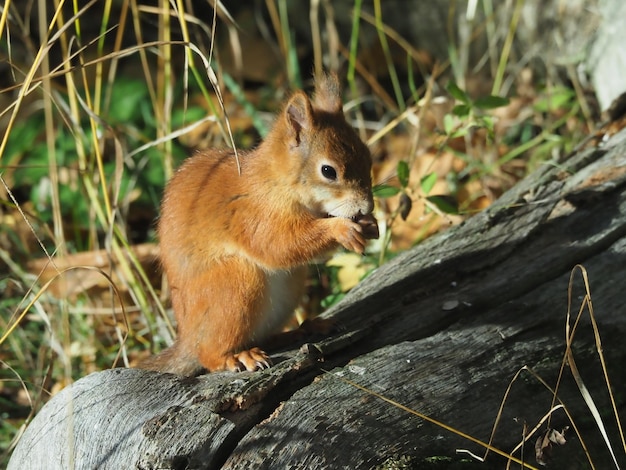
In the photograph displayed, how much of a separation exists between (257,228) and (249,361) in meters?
0.36

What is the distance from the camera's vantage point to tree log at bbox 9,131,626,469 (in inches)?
63.6

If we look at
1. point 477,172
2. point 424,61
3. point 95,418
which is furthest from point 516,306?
point 424,61

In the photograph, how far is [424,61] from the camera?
4246 mm

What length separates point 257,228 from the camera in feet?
6.98

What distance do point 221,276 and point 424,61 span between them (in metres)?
2.52

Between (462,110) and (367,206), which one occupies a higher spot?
(462,110)

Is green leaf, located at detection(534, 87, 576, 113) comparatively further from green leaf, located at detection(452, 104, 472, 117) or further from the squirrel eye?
the squirrel eye

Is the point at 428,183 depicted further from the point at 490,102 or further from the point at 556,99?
the point at 556,99

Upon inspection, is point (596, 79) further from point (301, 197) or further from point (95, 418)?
point (95, 418)

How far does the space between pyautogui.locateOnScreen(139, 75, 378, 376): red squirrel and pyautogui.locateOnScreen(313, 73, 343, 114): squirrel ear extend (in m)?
0.05

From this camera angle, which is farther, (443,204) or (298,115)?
(443,204)

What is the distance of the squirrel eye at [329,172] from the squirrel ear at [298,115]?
107mm

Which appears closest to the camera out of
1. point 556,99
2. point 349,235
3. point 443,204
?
point 349,235

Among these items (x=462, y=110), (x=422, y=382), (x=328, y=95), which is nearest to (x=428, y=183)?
(x=462, y=110)
